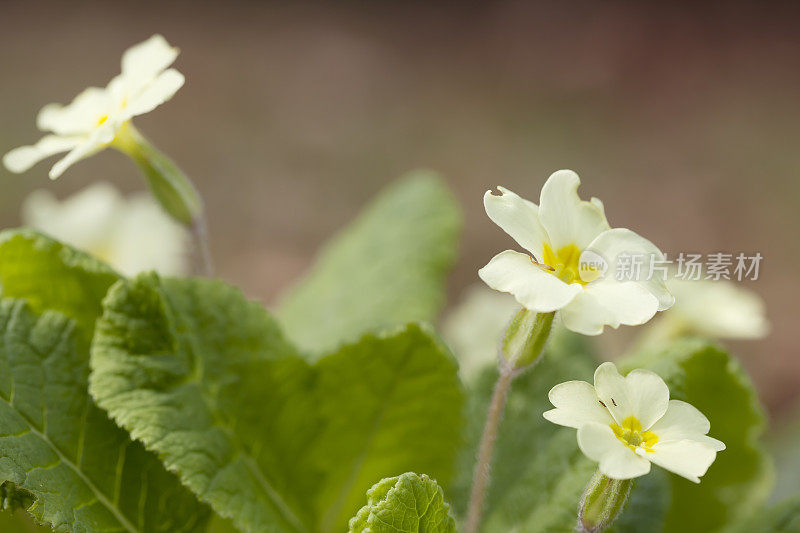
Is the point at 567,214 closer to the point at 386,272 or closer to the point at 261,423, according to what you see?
the point at 261,423

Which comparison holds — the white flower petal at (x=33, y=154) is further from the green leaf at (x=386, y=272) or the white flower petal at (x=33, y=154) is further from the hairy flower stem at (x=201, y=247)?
the green leaf at (x=386, y=272)

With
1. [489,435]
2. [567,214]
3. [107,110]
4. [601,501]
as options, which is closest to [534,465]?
[489,435]

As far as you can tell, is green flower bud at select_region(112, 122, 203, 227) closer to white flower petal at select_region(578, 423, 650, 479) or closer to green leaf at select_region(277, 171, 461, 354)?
green leaf at select_region(277, 171, 461, 354)

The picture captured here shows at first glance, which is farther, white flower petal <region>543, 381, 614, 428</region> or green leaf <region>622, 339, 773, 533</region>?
green leaf <region>622, 339, 773, 533</region>

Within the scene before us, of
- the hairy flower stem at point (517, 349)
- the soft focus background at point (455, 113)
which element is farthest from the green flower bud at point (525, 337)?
the soft focus background at point (455, 113)

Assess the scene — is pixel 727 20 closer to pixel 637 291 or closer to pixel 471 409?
pixel 471 409

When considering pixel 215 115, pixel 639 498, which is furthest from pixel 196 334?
pixel 215 115

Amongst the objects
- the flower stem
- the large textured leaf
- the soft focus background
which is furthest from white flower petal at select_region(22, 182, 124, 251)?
the soft focus background
